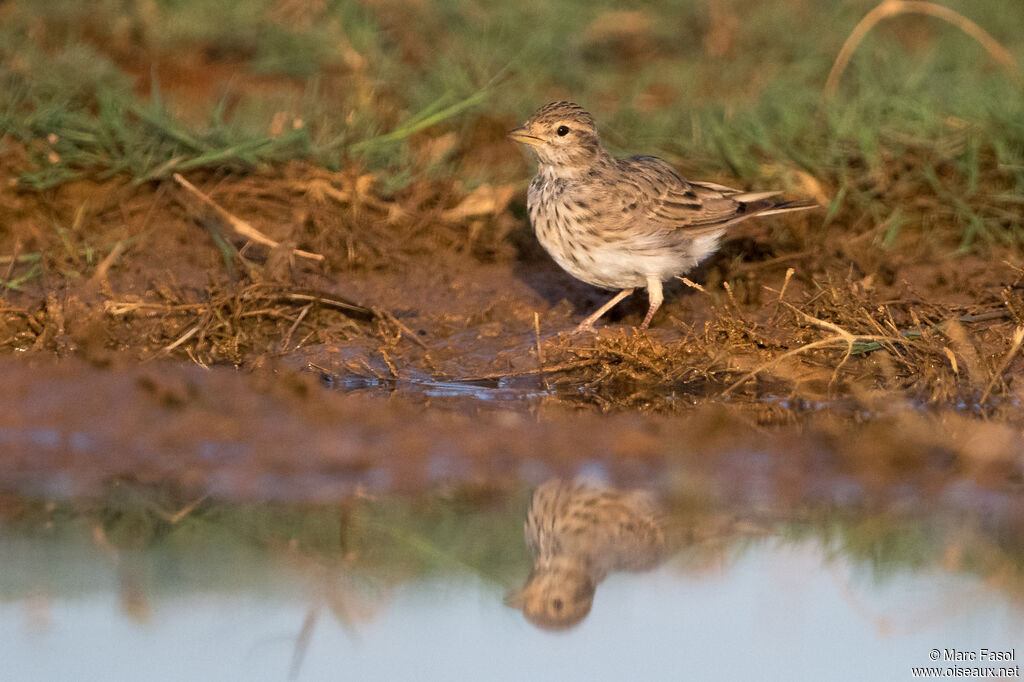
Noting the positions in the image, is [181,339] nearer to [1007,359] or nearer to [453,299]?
[453,299]

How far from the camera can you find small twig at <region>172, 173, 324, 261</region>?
260 inches


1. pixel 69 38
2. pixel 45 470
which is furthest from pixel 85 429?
pixel 69 38

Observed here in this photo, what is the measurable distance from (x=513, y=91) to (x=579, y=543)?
4752 mm

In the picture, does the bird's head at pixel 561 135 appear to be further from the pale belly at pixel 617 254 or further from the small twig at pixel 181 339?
the small twig at pixel 181 339

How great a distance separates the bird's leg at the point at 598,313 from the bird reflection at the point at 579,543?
5.72 ft

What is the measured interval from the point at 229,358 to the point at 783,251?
2.83m

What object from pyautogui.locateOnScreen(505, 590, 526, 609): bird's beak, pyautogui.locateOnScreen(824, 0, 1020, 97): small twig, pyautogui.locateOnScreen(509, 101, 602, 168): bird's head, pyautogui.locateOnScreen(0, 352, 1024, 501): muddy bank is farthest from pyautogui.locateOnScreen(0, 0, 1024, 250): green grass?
pyautogui.locateOnScreen(505, 590, 526, 609): bird's beak

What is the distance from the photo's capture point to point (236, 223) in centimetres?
670

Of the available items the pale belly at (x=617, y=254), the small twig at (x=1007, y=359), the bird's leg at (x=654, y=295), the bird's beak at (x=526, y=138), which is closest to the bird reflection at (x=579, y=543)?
the small twig at (x=1007, y=359)

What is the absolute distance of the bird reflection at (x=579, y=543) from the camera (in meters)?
3.55

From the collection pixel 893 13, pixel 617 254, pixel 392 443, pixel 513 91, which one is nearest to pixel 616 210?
pixel 617 254

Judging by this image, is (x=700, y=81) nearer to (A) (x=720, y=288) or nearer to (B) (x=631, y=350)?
(A) (x=720, y=288)

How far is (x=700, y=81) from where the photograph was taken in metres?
8.72

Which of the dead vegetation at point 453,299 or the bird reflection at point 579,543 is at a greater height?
the bird reflection at point 579,543
